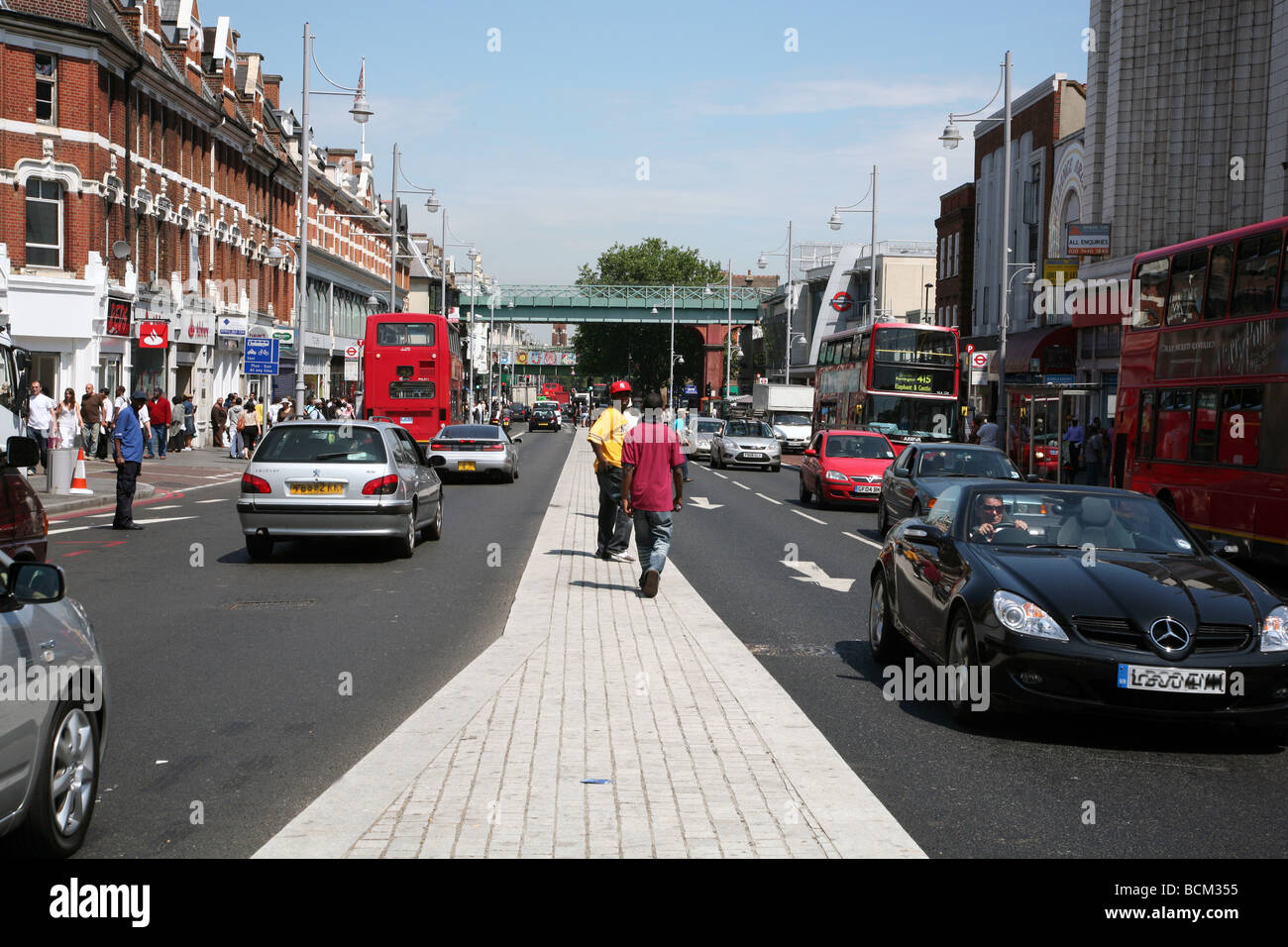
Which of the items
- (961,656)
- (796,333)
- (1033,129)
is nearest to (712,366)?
(796,333)

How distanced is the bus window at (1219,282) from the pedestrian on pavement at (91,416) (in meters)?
26.4

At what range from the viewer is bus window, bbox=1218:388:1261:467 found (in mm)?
15766

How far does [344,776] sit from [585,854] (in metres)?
1.56

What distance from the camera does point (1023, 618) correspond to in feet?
Answer: 24.0

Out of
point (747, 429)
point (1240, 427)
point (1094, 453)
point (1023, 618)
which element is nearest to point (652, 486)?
point (1023, 618)

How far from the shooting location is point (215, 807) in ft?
18.8

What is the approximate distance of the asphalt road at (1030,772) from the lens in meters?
5.49

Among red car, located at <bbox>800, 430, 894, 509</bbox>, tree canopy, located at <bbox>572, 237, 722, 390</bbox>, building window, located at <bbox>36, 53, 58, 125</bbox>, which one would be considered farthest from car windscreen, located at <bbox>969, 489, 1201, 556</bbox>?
tree canopy, located at <bbox>572, 237, 722, 390</bbox>

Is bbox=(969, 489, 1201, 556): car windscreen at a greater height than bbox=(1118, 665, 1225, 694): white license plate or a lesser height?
greater

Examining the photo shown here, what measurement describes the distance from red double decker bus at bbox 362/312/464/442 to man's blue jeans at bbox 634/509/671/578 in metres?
27.2

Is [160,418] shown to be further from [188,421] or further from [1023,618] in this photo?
[1023,618]

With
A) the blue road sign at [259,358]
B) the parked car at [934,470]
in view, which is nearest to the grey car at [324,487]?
the parked car at [934,470]

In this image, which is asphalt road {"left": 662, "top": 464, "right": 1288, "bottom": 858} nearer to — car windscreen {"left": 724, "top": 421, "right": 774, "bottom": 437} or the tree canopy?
car windscreen {"left": 724, "top": 421, "right": 774, "bottom": 437}
